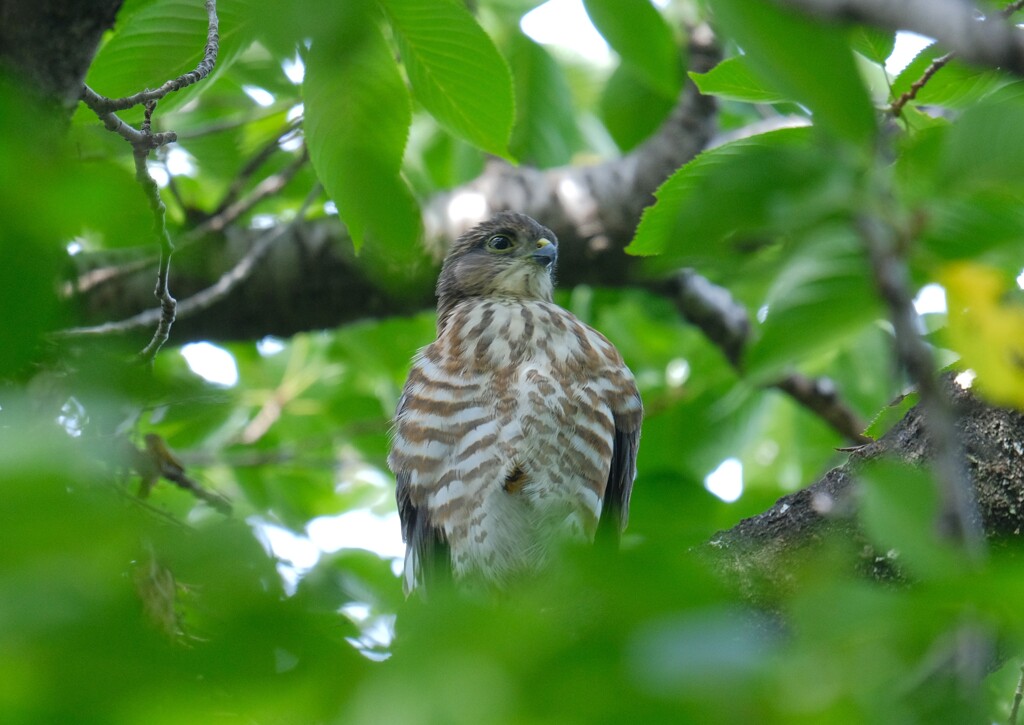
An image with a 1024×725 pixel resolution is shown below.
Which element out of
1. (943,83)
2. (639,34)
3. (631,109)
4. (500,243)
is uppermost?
(631,109)

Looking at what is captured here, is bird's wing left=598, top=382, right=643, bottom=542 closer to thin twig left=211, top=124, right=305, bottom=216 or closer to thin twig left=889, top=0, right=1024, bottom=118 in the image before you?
thin twig left=211, top=124, right=305, bottom=216

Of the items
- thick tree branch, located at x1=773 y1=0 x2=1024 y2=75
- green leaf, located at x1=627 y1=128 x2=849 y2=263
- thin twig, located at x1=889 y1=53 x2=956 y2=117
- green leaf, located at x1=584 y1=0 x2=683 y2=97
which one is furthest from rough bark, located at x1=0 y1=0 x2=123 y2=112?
thin twig, located at x1=889 y1=53 x2=956 y2=117

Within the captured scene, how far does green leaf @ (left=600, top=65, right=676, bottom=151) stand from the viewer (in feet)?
17.3

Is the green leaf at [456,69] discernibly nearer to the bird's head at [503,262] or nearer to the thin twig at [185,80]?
the thin twig at [185,80]

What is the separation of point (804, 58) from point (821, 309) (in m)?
0.36

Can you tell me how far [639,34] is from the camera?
260 centimetres

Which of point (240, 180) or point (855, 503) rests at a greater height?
point (240, 180)

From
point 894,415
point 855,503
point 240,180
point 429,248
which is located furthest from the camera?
point 429,248

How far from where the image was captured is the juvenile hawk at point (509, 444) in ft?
14.7

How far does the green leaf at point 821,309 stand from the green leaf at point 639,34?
3.76 ft

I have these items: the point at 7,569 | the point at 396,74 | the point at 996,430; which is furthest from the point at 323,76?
the point at 996,430

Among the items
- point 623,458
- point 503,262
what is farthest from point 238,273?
point 623,458

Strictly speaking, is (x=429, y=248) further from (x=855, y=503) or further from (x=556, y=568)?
(x=556, y=568)

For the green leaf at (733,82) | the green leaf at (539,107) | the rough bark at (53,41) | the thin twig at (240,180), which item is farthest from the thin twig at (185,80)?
the green leaf at (539,107)
